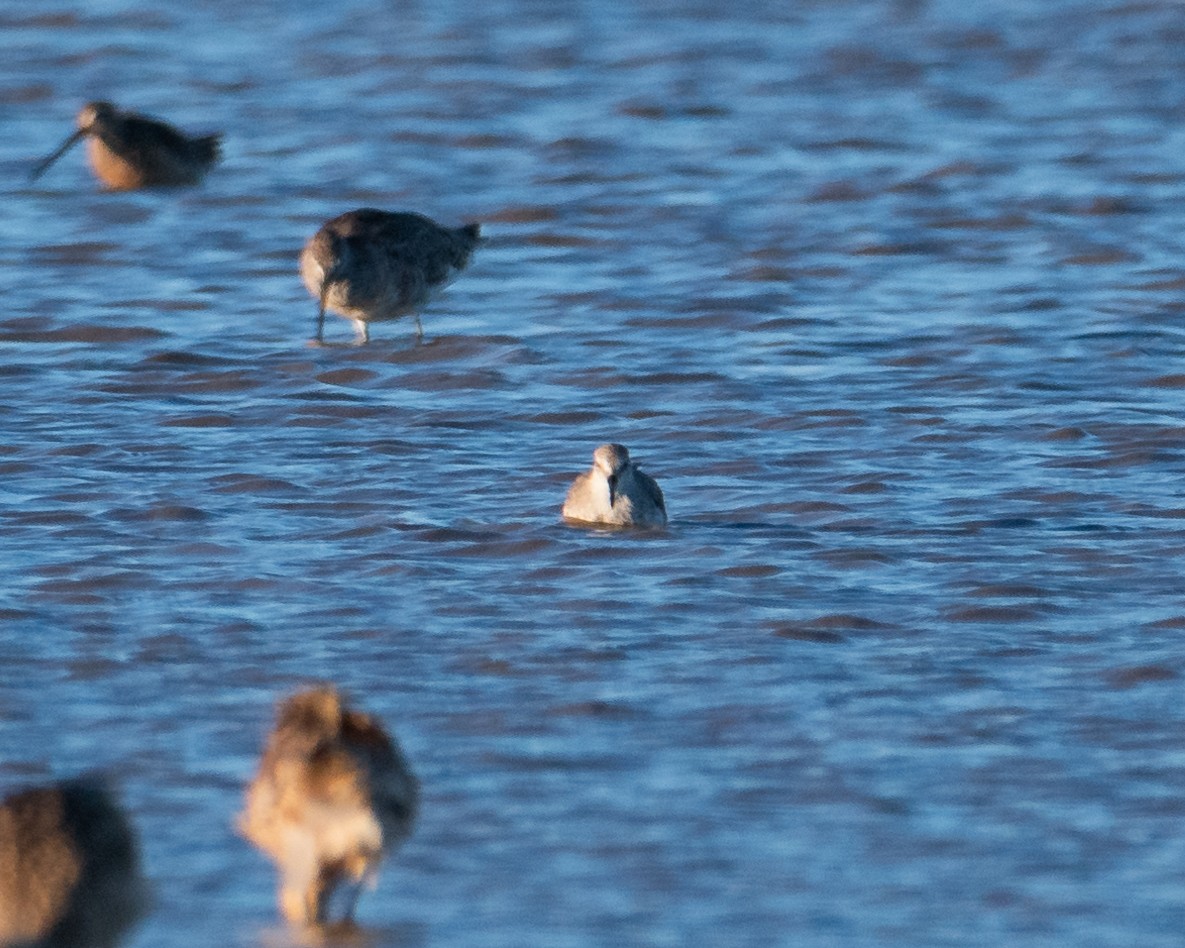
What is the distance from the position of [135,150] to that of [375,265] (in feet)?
15.0

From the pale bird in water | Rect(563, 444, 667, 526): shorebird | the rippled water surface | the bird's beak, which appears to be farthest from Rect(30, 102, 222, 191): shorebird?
the pale bird in water

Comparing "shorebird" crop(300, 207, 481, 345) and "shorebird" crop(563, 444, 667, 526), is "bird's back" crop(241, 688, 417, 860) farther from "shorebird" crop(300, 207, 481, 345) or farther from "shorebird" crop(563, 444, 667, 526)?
"shorebird" crop(300, 207, 481, 345)

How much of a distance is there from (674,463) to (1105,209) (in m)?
6.01

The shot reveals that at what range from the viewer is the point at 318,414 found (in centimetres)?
1180

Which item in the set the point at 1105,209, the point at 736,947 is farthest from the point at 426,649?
the point at 1105,209

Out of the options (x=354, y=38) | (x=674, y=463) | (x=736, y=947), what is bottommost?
(x=736, y=947)

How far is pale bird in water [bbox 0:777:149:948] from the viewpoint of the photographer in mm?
5484

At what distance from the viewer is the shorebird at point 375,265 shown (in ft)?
42.5

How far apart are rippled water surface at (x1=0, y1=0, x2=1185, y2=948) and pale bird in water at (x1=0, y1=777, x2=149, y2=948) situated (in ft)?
1.60

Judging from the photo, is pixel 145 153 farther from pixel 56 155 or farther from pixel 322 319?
pixel 322 319

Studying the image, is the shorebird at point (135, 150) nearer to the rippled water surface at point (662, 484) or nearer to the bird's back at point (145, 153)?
the bird's back at point (145, 153)

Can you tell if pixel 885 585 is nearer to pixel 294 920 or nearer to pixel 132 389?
pixel 294 920

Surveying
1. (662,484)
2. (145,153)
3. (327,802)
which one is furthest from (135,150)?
(327,802)

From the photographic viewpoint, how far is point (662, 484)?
1068 centimetres
